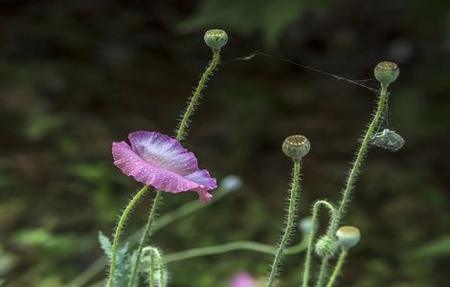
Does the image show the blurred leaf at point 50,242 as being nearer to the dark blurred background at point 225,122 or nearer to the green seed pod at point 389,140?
the dark blurred background at point 225,122

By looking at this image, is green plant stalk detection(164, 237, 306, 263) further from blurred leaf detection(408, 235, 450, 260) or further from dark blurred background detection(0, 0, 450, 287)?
blurred leaf detection(408, 235, 450, 260)

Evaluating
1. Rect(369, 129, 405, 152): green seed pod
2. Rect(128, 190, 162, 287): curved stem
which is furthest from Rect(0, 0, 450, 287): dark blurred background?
Rect(369, 129, 405, 152): green seed pod

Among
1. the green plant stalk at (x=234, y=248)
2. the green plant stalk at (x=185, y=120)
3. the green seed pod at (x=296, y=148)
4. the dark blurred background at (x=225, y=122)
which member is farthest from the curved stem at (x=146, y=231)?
the dark blurred background at (x=225, y=122)

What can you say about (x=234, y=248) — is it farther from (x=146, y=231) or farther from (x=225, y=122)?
(x=225, y=122)

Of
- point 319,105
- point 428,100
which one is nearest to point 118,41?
point 319,105

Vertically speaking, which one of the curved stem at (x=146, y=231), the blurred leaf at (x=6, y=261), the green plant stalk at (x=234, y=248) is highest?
the blurred leaf at (x=6, y=261)

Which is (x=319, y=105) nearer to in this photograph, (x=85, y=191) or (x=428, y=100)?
(x=428, y=100)
